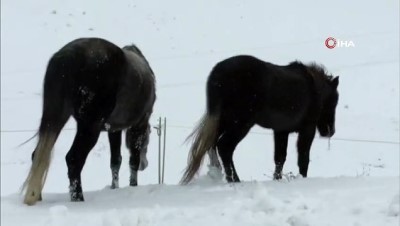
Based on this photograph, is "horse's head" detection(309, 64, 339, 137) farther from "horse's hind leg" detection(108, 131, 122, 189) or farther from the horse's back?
"horse's hind leg" detection(108, 131, 122, 189)

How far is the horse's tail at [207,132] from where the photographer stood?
20.3ft

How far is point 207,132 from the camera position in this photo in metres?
6.27

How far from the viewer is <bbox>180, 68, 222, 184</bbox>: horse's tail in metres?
6.18

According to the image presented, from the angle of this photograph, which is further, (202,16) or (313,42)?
(202,16)

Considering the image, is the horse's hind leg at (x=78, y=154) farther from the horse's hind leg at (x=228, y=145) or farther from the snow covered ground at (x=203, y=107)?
the horse's hind leg at (x=228, y=145)

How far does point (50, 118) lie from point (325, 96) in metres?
3.79

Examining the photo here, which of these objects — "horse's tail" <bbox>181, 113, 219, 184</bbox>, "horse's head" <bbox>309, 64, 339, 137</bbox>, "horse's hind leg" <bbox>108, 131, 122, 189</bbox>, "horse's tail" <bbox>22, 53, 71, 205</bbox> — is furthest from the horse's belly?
"horse's tail" <bbox>22, 53, 71, 205</bbox>

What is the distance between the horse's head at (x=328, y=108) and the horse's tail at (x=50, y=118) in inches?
141

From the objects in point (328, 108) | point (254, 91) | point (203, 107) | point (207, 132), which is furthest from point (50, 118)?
point (203, 107)

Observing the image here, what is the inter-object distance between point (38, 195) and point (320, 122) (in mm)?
4178

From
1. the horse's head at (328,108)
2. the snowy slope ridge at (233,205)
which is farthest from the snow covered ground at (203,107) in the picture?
the horse's head at (328,108)

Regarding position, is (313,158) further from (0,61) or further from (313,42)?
(0,61)

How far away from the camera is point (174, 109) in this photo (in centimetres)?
1398

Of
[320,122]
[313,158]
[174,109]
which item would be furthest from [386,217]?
[174,109]
